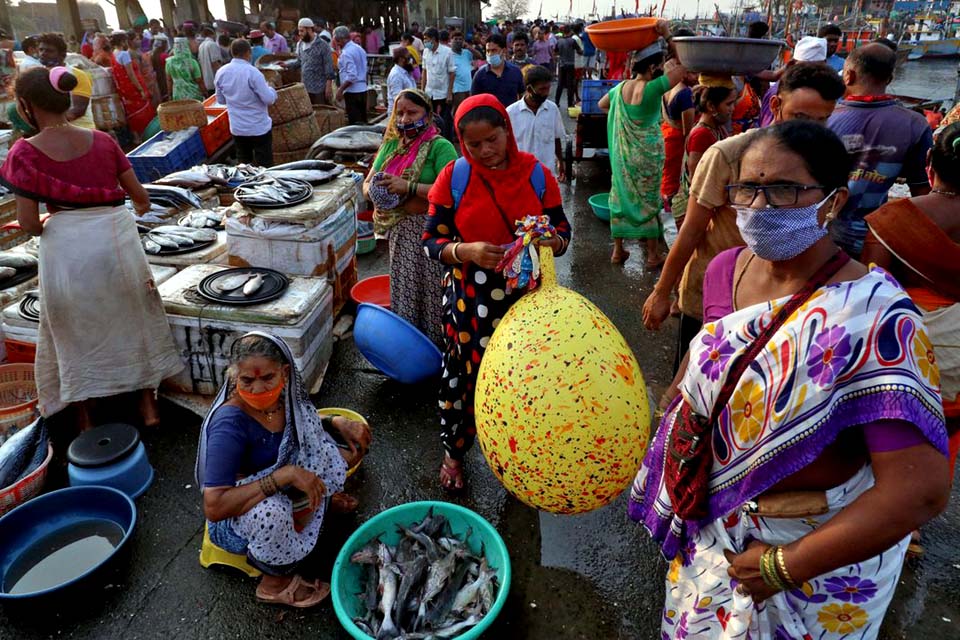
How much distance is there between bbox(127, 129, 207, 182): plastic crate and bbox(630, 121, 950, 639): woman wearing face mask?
8060 mm

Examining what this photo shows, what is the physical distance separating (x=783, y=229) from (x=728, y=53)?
2423 mm

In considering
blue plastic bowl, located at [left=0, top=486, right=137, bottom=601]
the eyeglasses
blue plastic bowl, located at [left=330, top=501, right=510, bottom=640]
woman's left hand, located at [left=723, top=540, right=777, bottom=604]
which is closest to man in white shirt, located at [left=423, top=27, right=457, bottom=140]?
blue plastic bowl, located at [left=0, top=486, right=137, bottom=601]

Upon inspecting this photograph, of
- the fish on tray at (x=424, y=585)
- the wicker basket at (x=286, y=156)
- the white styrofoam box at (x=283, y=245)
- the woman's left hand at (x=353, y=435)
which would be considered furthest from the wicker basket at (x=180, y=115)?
the fish on tray at (x=424, y=585)

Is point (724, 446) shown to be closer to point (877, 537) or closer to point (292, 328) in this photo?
point (877, 537)

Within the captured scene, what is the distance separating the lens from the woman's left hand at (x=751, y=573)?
1.38 meters

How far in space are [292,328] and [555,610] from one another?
2.23 metres

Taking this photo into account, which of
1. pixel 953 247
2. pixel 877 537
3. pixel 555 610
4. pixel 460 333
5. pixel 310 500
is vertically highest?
pixel 953 247

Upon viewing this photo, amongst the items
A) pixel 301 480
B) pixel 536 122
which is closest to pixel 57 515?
pixel 301 480

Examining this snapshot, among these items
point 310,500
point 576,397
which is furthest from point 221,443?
point 576,397

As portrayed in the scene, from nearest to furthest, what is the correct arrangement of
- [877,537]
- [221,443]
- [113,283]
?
[877,537] < [221,443] < [113,283]

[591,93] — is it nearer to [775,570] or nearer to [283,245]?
[283,245]

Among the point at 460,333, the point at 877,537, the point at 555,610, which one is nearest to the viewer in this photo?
the point at 877,537

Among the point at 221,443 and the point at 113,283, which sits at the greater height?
the point at 113,283

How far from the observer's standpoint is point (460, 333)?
2779 millimetres
